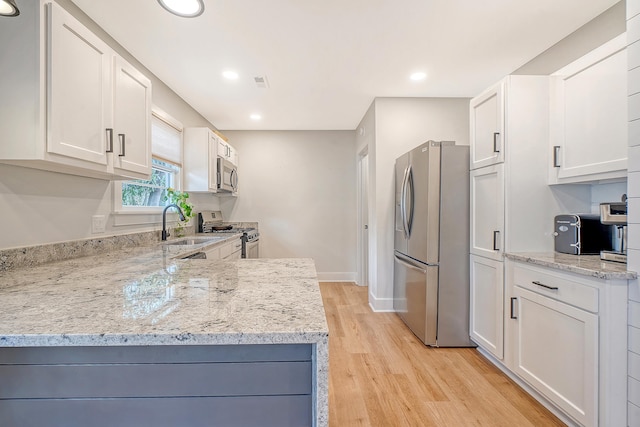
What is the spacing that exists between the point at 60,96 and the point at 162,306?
49.0 inches

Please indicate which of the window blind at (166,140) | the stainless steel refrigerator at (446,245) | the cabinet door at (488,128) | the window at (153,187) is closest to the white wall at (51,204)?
the window at (153,187)

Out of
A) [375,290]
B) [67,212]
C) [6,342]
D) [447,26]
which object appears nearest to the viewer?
[6,342]

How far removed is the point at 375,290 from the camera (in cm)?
362

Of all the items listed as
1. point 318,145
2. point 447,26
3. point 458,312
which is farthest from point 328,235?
point 447,26

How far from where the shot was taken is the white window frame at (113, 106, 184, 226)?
7.78 ft

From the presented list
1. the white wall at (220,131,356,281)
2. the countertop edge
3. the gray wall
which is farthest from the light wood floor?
the gray wall

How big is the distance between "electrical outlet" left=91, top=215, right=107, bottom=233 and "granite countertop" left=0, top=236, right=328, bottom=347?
70 cm

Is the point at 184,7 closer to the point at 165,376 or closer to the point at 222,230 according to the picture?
the point at 165,376

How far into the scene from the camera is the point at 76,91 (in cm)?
150

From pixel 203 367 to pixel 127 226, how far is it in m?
2.20

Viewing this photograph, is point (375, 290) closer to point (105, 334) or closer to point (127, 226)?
point (127, 226)

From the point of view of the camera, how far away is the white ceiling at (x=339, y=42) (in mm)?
1968

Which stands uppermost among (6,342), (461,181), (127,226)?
(461,181)

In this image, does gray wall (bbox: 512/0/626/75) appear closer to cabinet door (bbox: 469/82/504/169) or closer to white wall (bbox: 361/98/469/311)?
cabinet door (bbox: 469/82/504/169)
